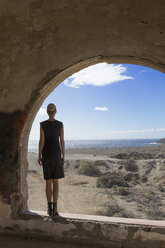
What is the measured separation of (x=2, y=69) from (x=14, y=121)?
92cm

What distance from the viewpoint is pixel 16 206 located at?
3.40 m

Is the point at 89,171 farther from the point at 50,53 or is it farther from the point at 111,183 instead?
the point at 50,53

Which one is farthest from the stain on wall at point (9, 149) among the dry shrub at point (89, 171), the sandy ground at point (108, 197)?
the dry shrub at point (89, 171)

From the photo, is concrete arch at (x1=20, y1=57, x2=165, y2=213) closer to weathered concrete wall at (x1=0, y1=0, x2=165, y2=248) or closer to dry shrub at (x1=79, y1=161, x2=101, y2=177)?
weathered concrete wall at (x1=0, y1=0, x2=165, y2=248)

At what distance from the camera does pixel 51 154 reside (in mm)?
3322

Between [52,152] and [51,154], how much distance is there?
0.11 feet

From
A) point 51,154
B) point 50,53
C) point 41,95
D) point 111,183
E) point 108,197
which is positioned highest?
point 50,53

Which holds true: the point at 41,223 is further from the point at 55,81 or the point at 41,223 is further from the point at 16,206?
the point at 55,81

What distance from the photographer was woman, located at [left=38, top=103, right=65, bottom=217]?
3.31 meters

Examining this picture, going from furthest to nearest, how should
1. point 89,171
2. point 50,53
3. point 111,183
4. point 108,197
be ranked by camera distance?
1. point 89,171
2. point 111,183
3. point 108,197
4. point 50,53

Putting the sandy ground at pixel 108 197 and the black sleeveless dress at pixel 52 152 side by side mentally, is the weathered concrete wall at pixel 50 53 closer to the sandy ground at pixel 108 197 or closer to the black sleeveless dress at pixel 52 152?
the black sleeveless dress at pixel 52 152

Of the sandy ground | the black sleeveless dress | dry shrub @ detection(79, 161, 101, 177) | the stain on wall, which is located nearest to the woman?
the black sleeveless dress

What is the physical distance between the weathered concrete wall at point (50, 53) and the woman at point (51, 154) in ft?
0.99

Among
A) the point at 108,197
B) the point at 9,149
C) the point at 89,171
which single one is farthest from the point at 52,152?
the point at 89,171
